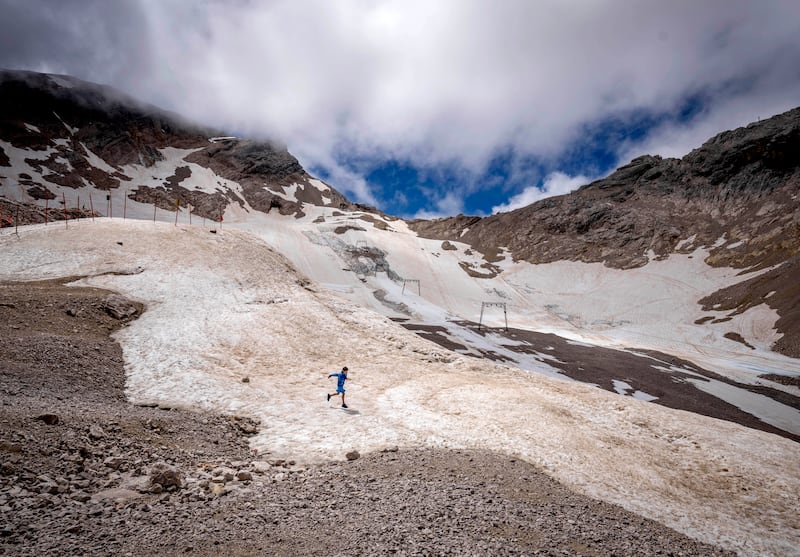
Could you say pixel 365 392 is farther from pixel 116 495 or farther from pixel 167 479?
pixel 116 495

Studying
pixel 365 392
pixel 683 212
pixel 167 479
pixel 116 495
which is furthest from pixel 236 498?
pixel 683 212

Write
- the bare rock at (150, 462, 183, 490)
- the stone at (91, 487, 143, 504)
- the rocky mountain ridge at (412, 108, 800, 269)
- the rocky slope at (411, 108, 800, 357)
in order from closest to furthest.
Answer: the stone at (91, 487, 143, 504) → the bare rock at (150, 462, 183, 490) → the rocky slope at (411, 108, 800, 357) → the rocky mountain ridge at (412, 108, 800, 269)

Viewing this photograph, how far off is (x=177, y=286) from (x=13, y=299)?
9.88 meters

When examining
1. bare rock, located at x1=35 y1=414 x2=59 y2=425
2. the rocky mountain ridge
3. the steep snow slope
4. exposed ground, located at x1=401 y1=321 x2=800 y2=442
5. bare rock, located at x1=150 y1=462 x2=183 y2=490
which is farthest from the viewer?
the rocky mountain ridge

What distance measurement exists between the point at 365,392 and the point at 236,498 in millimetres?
11701

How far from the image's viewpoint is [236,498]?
8.13m

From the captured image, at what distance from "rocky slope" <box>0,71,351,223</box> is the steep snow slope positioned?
7594cm

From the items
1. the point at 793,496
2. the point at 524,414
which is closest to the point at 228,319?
the point at 524,414

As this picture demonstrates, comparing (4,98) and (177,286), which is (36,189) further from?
(177,286)

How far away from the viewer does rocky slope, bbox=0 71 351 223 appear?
97.6 metres

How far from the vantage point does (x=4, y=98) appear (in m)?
107

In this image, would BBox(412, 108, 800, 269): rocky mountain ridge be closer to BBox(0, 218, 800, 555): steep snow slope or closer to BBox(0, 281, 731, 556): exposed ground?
BBox(0, 218, 800, 555): steep snow slope

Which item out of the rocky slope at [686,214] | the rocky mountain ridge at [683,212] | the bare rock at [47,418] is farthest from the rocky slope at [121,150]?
the bare rock at [47,418]

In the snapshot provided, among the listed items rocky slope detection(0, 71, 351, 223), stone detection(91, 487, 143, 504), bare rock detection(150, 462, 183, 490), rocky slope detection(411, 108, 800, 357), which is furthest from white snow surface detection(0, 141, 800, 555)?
rocky slope detection(0, 71, 351, 223)
